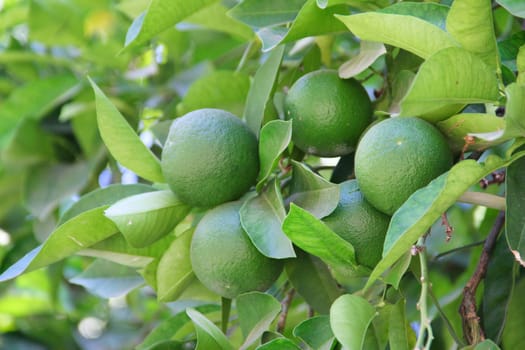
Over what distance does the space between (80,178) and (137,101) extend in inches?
9.5

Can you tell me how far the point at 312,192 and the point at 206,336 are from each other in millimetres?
208

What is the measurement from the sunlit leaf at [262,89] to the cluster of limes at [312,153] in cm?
3

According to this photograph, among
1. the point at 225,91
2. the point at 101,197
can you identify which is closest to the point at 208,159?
the point at 101,197

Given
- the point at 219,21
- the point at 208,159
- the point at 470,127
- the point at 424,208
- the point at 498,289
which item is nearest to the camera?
the point at 424,208

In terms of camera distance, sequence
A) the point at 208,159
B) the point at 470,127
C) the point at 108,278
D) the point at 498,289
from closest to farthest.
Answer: the point at 470,127 → the point at 208,159 → the point at 498,289 → the point at 108,278

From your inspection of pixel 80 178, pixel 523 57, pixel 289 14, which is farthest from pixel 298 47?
pixel 80 178

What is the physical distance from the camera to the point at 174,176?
92 centimetres

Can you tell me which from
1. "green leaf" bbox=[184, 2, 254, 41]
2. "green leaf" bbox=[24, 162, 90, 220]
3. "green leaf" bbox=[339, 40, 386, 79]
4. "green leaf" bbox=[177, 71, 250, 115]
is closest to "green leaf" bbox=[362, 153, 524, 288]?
"green leaf" bbox=[339, 40, 386, 79]

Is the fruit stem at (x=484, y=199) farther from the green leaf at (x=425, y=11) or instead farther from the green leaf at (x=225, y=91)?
the green leaf at (x=225, y=91)

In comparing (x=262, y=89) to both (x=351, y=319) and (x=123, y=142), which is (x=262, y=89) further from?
(x=351, y=319)

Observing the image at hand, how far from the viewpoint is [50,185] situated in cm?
171

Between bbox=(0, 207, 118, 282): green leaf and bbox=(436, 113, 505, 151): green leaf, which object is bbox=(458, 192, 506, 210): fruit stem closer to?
bbox=(436, 113, 505, 151): green leaf

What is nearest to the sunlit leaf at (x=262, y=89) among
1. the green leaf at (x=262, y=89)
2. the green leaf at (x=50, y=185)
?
the green leaf at (x=262, y=89)

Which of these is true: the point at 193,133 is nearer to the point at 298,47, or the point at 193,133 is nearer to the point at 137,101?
the point at 298,47
